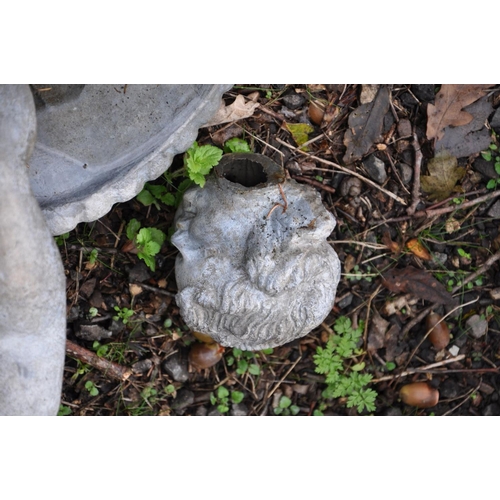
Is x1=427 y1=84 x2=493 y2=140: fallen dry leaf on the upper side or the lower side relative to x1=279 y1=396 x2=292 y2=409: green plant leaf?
upper

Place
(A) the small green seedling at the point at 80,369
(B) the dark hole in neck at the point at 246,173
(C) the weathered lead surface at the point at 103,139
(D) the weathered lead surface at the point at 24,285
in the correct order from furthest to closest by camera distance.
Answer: (A) the small green seedling at the point at 80,369 < (B) the dark hole in neck at the point at 246,173 < (C) the weathered lead surface at the point at 103,139 < (D) the weathered lead surface at the point at 24,285

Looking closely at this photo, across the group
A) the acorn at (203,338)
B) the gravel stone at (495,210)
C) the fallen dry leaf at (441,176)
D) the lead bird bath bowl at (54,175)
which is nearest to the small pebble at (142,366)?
the acorn at (203,338)

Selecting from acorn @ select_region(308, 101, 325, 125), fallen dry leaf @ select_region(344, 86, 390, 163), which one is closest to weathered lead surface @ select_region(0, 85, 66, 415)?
acorn @ select_region(308, 101, 325, 125)

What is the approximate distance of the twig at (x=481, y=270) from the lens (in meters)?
3.24

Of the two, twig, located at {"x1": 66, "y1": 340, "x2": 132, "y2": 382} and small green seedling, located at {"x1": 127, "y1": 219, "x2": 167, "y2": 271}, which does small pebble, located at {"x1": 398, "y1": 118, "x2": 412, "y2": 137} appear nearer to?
small green seedling, located at {"x1": 127, "y1": 219, "x2": 167, "y2": 271}

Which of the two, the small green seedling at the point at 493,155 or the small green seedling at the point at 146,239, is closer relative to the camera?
the small green seedling at the point at 146,239

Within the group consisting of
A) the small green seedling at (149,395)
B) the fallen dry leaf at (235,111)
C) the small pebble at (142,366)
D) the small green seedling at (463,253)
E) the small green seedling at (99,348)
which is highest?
the fallen dry leaf at (235,111)

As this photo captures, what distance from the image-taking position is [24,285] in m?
1.99

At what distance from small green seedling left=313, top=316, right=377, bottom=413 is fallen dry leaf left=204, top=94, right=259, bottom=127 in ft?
3.63

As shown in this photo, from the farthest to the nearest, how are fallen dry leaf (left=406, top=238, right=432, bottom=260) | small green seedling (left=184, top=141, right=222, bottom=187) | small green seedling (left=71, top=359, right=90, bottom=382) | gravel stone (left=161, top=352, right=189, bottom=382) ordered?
fallen dry leaf (left=406, top=238, right=432, bottom=260)
gravel stone (left=161, top=352, right=189, bottom=382)
small green seedling (left=71, top=359, right=90, bottom=382)
small green seedling (left=184, top=141, right=222, bottom=187)

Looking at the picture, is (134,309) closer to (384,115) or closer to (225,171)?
(225,171)

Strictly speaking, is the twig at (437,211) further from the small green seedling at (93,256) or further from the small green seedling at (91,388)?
the small green seedling at (91,388)

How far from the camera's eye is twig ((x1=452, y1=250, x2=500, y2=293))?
324 cm

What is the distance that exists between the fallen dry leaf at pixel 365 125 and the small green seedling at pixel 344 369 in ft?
2.72
